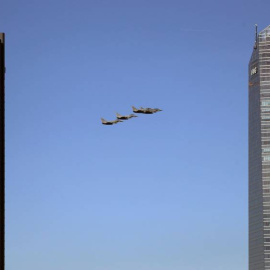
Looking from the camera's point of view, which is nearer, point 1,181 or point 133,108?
point 1,181

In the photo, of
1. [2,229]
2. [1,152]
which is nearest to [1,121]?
[1,152]

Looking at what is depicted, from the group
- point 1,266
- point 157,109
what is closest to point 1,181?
point 1,266

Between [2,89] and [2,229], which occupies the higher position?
[2,89]

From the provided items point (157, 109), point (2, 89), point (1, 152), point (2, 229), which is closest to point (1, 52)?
point (2, 89)

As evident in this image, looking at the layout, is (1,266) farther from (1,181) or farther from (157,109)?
(157,109)

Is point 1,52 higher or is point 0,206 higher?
point 1,52

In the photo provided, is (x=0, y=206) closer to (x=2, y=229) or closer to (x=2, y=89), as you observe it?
(x=2, y=229)

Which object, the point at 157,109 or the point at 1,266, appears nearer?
the point at 1,266

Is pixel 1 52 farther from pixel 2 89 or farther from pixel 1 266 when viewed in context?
pixel 1 266

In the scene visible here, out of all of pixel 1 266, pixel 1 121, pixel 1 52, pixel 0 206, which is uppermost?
pixel 1 52
